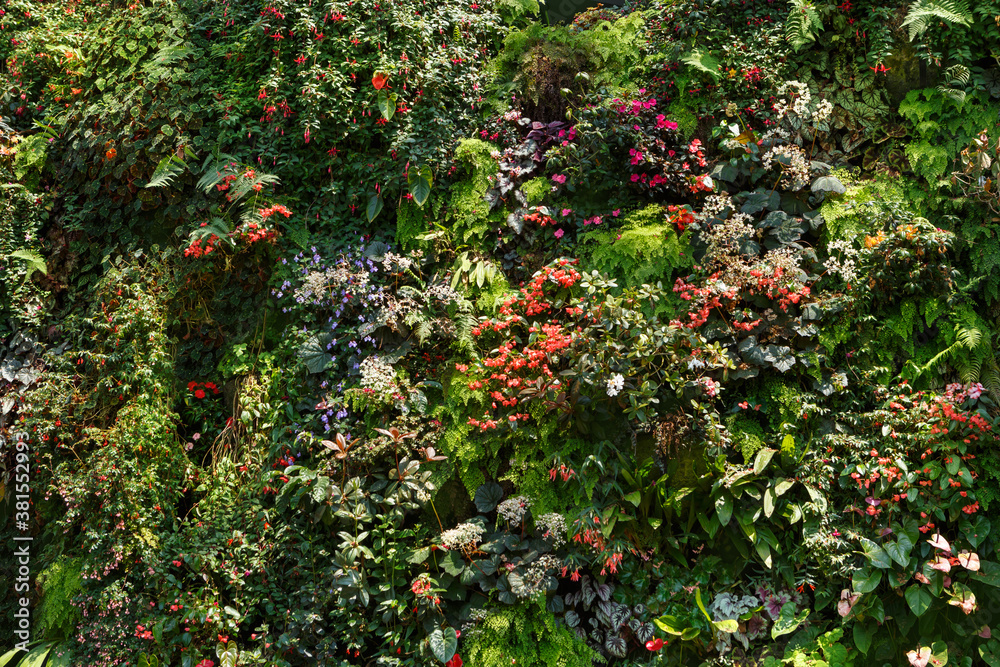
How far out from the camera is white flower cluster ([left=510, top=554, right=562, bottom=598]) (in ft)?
14.4

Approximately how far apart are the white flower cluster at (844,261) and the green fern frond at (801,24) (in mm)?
1664

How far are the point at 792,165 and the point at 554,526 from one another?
127 inches

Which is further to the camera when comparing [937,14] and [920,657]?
[937,14]

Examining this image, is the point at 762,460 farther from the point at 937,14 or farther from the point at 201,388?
the point at 201,388

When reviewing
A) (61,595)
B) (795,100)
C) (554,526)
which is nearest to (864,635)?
(554,526)

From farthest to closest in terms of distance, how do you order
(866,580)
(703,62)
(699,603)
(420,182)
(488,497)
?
(420,182), (703,62), (488,497), (699,603), (866,580)

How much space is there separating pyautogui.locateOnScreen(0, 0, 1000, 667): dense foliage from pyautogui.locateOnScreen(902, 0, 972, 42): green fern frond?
0.09 ft

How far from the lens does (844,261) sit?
4.89m

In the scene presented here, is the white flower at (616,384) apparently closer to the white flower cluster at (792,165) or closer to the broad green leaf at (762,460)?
the broad green leaf at (762,460)

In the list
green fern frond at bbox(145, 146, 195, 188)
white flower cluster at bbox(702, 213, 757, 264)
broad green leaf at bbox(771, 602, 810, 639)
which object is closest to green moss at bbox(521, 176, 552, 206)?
white flower cluster at bbox(702, 213, 757, 264)

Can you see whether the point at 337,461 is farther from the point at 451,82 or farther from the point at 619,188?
the point at 451,82

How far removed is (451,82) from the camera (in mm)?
5973

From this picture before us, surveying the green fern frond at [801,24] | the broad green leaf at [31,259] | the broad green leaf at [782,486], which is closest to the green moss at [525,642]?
the broad green leaf at [782,486]

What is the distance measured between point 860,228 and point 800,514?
2125 mm
